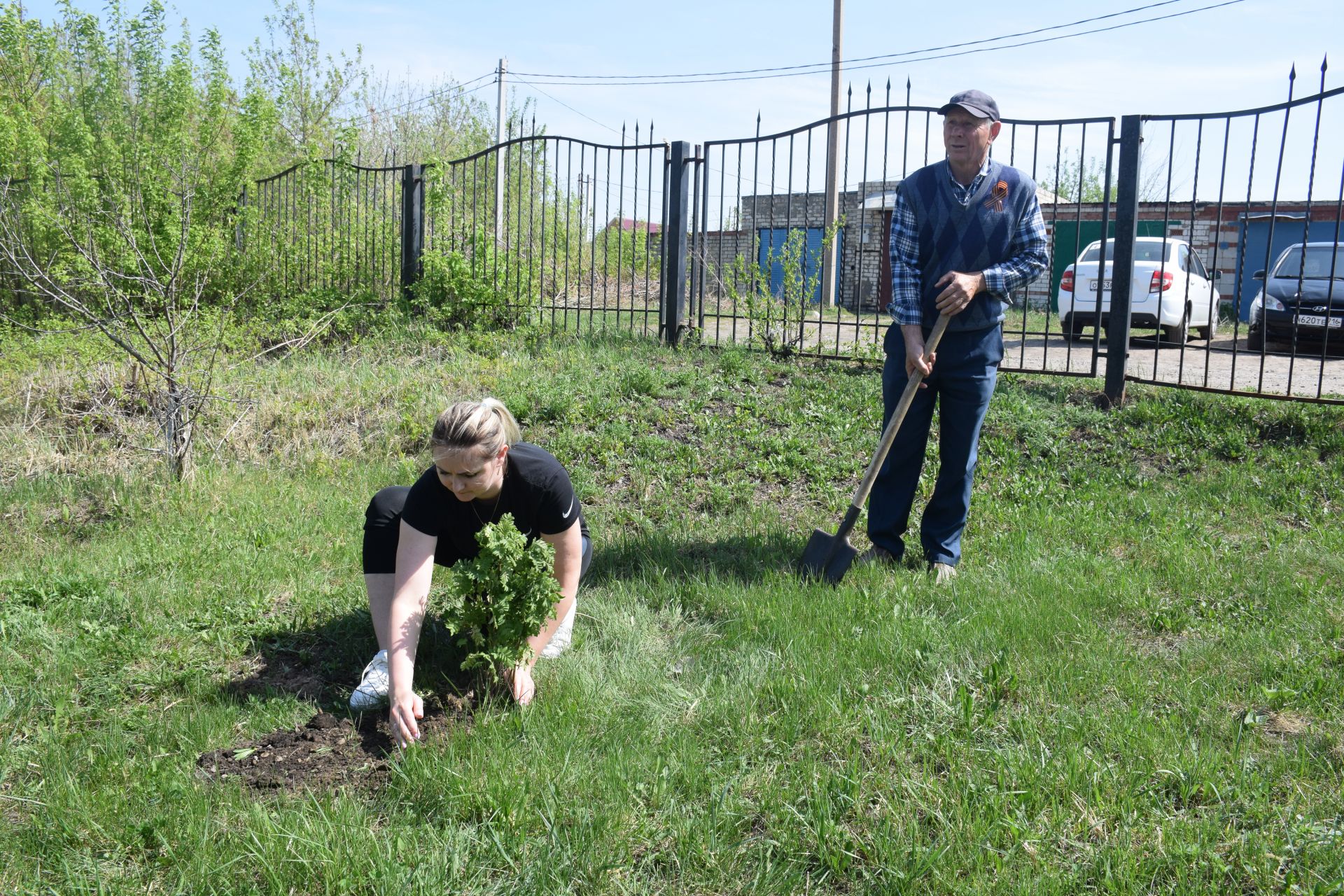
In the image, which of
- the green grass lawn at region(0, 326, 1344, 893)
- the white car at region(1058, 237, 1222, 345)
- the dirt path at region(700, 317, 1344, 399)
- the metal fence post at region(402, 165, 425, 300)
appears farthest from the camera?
the white car at region(1058, 237, 1222, 345)

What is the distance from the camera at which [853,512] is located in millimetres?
4480

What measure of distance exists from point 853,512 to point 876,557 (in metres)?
0.40

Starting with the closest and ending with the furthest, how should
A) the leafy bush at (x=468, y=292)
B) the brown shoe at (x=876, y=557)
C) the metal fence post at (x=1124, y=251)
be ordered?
the brown shoe at (x=876, y=557), the metal fence post at (x=1124, y=251), the leafy bush at (x=468, y=292)

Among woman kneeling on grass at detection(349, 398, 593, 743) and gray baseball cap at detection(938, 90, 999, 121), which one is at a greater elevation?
gray baseball cap at detection(938, 90, 999, 121)

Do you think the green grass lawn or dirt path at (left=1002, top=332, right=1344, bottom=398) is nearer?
the green grass lawn

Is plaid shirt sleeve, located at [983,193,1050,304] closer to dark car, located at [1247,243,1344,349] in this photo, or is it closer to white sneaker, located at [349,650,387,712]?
white sneaker, located at [349,650,387,712]

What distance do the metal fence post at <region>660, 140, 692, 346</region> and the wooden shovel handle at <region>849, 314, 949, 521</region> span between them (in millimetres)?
4943

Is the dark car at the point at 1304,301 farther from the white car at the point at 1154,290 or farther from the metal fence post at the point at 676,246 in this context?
the metal fence post at the point at 676,246

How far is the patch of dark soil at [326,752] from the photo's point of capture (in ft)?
9.54

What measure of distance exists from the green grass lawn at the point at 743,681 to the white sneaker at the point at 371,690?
0.59 feet

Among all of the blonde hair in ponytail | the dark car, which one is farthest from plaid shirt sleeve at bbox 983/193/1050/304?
the dark car

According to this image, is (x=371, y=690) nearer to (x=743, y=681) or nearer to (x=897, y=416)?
(x=743, y=681)

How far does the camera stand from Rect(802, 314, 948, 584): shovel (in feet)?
14.5

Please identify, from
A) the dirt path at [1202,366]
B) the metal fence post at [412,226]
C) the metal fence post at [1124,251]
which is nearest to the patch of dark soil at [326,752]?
the metal fence post at [1124,251]
